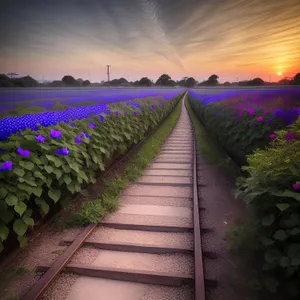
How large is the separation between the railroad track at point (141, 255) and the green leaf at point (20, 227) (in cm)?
57

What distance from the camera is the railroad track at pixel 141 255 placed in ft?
9.09

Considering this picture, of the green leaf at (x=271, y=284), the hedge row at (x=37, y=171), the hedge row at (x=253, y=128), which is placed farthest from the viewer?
the hedge row at (x=253, y=128)

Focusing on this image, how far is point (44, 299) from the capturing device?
266 centimetres

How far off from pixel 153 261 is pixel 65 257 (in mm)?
1154

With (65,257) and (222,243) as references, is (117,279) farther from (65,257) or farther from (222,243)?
(222,243)

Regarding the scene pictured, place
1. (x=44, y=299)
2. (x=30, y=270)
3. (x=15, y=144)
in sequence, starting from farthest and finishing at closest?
(x=15, y=144) → (x=30, y=270) → (x=44, y=299)

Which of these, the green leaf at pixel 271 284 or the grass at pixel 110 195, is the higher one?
the green leaf at pixel 271 284

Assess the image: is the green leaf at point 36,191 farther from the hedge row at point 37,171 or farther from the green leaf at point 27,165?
the green leaf at point 27,165

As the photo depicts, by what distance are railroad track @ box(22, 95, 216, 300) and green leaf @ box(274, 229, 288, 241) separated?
1.11 metres

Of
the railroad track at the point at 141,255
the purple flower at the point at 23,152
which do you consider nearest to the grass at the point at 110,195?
the railroad track at the point at 141,255

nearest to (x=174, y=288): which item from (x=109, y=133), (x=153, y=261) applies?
(x=153, y=261)

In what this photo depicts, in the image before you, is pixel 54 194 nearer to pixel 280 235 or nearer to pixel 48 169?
pixel 48 169

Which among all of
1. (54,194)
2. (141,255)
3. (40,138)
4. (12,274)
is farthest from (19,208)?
(141,255)

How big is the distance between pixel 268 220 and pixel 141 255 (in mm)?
1935
